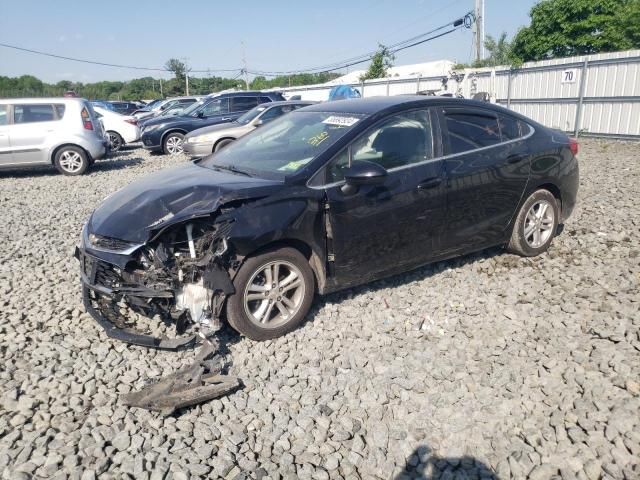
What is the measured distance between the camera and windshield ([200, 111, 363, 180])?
4.16m

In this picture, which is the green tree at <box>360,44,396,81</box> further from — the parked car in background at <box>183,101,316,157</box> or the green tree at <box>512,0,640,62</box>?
the parked car in background at <box>183,101,316,157</box>

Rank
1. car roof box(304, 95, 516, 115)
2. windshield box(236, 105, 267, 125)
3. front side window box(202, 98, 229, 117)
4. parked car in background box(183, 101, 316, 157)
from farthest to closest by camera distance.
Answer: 1. front side window box(202, 98, 229, 117)
2. windshield box(236, 105, 267, 125)
3. parked car in background box(183, 101, 316, 157)
4. car roof box(304, 95, 516, 115)

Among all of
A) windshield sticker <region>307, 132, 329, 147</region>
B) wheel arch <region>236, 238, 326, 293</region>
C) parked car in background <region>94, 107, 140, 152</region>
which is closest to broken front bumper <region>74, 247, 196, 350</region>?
wheel arch <region>236, 238, 326, 293</region>

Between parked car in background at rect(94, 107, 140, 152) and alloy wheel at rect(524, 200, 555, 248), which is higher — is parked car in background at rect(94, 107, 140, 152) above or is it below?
above

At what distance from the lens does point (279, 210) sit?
3.71m

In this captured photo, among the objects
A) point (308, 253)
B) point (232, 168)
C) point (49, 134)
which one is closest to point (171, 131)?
point (49, 134)

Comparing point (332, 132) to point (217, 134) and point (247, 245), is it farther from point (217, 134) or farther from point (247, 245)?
point (217, 134)

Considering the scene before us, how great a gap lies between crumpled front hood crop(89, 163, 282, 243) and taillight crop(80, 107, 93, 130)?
28.3ft

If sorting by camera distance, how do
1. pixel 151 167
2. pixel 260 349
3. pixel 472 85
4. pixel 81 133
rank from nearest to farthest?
pixel 260 349 < pixel 81 133 < pixel 151 167 < pixel 472 85

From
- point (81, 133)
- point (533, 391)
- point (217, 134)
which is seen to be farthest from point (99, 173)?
point (533, 391)

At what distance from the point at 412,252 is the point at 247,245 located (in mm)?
1600

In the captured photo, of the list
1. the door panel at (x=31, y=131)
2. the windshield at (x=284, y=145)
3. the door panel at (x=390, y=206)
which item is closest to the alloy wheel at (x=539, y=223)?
the door panel at (x=390, y=206)

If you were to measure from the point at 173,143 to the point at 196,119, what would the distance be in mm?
1020

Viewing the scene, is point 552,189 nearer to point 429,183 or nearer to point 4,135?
point 429,183
